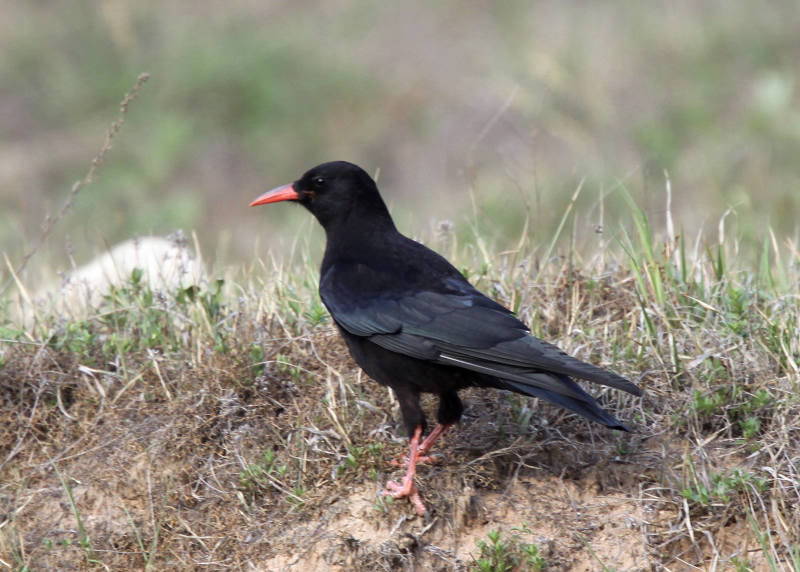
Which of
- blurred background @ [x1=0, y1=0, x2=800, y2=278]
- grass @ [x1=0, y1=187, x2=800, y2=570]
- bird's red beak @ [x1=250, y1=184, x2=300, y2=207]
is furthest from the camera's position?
blurred background @ [x1=0, y1=0, x2=800, y2=278]

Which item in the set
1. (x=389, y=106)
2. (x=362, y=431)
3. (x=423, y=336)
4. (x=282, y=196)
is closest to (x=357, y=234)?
(x=282, y=196)

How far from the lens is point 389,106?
11.4m

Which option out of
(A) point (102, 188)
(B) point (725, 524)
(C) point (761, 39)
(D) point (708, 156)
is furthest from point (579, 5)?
(B) point (725, 524)

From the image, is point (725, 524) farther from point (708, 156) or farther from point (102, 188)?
point (102, 188)

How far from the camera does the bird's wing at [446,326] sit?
377 cm

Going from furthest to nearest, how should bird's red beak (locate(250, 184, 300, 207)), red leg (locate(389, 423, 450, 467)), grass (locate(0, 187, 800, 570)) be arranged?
bird's red beak (locate(250, 184, 300, 207)) < red leg (locate(389, 423, 450, 467)) < grass (locate(0, 187, 800, 570))

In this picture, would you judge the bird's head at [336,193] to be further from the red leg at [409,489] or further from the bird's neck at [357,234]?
the red leg at [409,489]

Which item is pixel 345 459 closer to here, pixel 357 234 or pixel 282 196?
pixel 357 234

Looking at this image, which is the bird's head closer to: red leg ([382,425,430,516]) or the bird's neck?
the bird's neck

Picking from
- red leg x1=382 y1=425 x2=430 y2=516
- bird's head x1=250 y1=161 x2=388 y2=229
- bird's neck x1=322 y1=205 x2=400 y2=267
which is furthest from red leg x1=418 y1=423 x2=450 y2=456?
bird's head x1=250 y1=161 x2=388 y2=229

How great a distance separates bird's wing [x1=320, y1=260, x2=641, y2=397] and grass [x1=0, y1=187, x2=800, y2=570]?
0.39 meters

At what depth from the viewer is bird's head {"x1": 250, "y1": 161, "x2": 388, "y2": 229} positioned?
4.64m

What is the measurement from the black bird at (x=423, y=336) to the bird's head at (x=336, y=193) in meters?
0.05

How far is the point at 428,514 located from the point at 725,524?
1.06m
